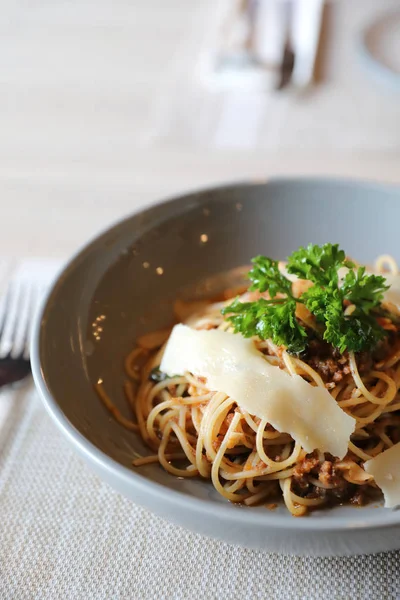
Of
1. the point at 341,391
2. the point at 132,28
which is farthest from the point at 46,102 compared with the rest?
the point at 341,391

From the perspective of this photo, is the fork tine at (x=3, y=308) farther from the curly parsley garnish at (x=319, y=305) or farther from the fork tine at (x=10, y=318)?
the curly parsley garnish at (x=319, y=305)

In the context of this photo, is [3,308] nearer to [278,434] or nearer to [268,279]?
[268,279]

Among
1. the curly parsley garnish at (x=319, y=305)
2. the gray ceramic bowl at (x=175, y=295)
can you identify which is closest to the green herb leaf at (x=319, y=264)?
the curly parsley garnish at (x=319, y=305)

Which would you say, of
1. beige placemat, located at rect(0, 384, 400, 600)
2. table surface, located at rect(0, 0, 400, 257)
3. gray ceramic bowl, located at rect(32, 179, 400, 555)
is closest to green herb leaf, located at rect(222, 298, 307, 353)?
gray ceramic bowl, located at rect(32, 179, 400, 555)

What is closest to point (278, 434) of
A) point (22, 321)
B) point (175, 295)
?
point (175, 295)

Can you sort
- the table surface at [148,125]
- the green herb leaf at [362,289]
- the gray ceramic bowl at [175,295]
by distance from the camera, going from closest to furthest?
the gray ceramic bowl at [175,295] < the green herb leaf at [362,289] < the table surface at [148,125]
